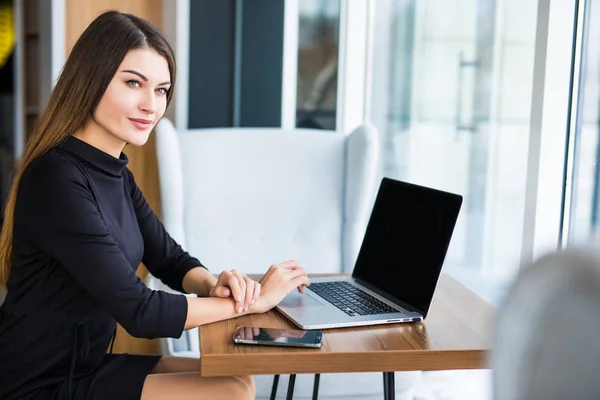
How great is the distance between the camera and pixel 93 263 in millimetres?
1476

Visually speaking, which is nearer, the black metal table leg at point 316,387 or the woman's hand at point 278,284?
the woman's hand at point 278,284

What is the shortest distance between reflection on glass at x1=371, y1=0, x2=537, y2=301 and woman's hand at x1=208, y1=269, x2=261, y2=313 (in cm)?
103

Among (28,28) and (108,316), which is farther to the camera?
(28,28)

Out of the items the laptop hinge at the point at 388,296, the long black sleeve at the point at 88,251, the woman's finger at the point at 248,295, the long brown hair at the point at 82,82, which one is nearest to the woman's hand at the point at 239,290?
the woman's finger at the point at 248,295

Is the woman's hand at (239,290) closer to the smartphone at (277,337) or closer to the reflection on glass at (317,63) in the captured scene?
the smartphone at (277,337)

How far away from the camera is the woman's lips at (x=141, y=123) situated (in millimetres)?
1657

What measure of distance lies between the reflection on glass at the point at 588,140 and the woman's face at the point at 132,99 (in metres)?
1.05

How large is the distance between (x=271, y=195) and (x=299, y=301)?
1014 mm

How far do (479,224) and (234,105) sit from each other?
0.99 m

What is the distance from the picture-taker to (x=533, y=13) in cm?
225

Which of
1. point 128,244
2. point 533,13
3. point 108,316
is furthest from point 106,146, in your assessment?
point 533,13

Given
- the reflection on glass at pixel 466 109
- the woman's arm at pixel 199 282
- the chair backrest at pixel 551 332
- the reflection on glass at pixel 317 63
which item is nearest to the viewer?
the chair backrest at pixel 551 332

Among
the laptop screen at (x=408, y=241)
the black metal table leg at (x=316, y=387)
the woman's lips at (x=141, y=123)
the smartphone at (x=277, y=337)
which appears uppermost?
the woman's lips at (x=141, y=123)

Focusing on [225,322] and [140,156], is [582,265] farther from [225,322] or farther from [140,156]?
[140,156]
